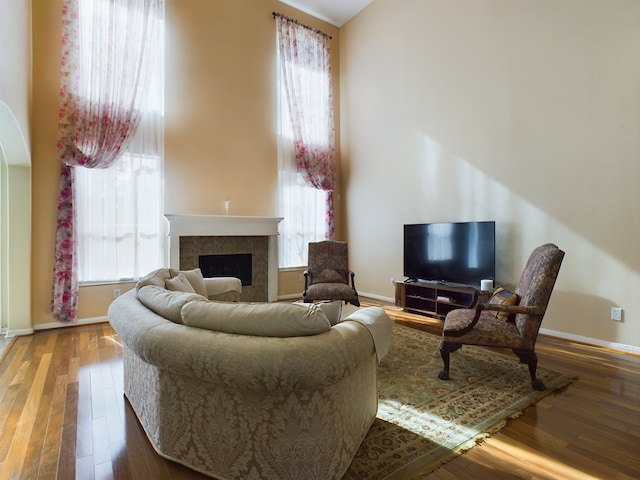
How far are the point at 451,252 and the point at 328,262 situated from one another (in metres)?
1.74

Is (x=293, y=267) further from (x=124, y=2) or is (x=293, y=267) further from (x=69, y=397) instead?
(x=124, y=2)

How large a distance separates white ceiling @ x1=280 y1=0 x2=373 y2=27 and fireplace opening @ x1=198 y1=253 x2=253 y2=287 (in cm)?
457

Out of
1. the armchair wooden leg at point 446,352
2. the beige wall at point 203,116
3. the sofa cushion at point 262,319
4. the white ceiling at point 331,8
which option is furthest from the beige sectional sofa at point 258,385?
the white ceiling at point 331,8

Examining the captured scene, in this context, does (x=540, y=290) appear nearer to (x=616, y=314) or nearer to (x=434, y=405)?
(x=434, y=405)

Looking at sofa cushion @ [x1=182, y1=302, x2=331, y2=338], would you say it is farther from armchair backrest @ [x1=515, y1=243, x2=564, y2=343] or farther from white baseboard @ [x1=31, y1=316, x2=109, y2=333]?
white baseboard @ [x1=31, y1=316, x2=109, y2=333]

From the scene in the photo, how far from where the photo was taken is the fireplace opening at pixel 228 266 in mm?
5328

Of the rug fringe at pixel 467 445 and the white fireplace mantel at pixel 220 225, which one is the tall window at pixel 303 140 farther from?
the rug fringe at pixel 467 445

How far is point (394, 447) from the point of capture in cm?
185

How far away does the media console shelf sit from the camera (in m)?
4.38

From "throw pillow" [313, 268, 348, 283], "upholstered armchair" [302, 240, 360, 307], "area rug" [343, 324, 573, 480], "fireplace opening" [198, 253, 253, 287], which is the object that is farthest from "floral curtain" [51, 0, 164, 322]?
"area rug" [343, 324, 573, 480]

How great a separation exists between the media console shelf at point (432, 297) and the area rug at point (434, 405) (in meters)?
1.02

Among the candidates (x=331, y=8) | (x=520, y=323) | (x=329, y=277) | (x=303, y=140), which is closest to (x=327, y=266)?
(x=329, y=277)

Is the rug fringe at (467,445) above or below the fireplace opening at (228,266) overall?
below

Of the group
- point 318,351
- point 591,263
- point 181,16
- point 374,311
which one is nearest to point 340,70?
point 181,16
